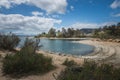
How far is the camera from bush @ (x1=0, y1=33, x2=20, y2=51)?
15.6 meters

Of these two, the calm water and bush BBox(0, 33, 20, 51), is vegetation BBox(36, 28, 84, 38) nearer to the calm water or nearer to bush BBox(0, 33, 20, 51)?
the calm water

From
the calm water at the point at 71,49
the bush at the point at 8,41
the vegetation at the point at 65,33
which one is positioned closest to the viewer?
the bush at the point at 8,41

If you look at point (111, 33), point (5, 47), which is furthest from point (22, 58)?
point (111, 33)

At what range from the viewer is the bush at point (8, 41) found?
51.3ft

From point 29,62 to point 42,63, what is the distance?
0.83m

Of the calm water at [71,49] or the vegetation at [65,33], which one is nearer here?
the calm water at [71,49]

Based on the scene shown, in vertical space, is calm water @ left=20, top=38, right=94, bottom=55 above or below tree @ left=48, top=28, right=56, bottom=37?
below

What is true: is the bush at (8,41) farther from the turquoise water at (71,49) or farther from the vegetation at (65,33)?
the vegetation at (65,33)

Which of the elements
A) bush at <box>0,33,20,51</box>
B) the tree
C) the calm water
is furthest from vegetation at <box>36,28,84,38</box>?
bush at <box>0,33,20,51</box>

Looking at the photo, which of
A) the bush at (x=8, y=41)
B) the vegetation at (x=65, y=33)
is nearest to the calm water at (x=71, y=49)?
the bush at (x=8, y=41)

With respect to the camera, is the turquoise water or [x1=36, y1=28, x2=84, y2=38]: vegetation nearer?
the turquoise water

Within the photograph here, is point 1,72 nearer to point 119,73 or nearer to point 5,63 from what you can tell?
point 5,63

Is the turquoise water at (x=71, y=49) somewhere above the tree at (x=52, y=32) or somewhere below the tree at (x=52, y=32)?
below

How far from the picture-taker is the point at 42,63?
24.2ft
